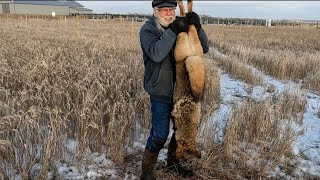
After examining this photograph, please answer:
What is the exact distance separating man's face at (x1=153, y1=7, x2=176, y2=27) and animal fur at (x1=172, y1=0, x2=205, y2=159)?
0.33 feet

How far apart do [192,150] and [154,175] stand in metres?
0.50

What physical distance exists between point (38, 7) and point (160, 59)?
68.6 m

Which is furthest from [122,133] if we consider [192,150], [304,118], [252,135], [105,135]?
[304,118]

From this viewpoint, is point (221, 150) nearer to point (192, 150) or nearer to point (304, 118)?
point (192, 150)

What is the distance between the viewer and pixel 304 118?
19.2 ft

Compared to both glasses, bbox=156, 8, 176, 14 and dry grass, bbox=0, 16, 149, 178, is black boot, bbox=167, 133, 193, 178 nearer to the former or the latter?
dry grass, bbox=0, 16, 149, 178

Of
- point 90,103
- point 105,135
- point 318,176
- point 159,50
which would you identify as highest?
point 159,50

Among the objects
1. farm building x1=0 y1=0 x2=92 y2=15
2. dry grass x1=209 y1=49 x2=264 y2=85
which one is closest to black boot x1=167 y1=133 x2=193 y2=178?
dry grass x1=209 y1=49 x2=264 y2=85

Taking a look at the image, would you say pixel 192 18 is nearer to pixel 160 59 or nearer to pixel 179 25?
pixel 179 25

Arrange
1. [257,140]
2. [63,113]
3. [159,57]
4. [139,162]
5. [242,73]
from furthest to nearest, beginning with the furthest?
[242,73] → [63,113] → [257,140] → [139,162] → [159,57]

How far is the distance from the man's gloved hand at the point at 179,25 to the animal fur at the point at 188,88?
2.7 inches

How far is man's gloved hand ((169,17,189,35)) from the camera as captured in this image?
10.0 ft

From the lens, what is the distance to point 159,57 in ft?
10.0

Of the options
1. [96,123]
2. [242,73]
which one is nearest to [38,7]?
[242,73]
